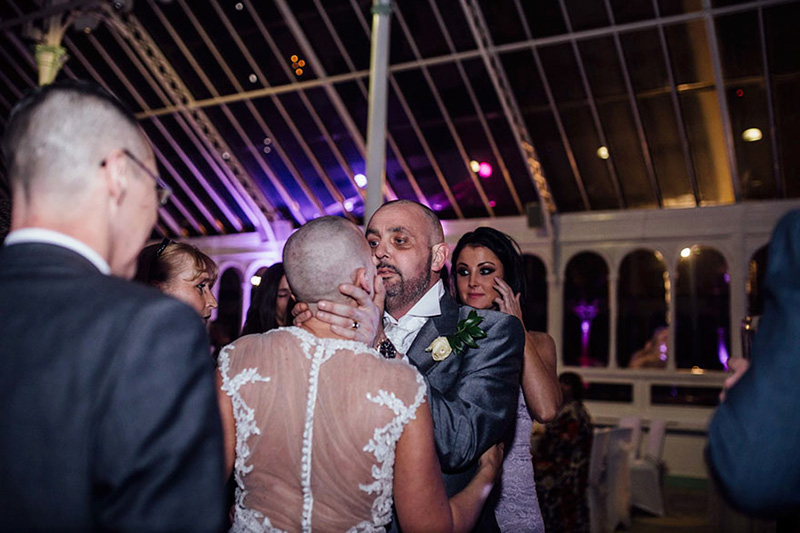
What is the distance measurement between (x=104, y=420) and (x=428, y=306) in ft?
4.81

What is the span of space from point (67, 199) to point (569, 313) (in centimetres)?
1551

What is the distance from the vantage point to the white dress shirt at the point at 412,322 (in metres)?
2.36

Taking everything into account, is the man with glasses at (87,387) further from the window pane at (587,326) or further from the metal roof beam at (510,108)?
the window pane at (587,326)

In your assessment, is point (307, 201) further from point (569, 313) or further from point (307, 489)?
point (307, 489)

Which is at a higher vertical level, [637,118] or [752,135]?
[637,118]

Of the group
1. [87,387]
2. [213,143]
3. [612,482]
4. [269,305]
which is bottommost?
[612,482]

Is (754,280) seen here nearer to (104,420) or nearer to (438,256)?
(438,256)

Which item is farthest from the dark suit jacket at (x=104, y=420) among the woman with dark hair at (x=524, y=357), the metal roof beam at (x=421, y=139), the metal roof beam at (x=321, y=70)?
the metal roof beam at (x=321, y=70)

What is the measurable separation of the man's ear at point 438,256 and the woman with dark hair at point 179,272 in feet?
2.61

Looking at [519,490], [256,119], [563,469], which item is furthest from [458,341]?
[256,119]

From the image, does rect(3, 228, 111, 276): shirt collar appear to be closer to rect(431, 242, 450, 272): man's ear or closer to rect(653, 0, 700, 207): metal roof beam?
rect(431, 242, 450, 272): man's ear

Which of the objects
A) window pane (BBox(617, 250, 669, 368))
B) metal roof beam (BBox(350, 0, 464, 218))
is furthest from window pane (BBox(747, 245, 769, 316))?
metal roof beam (BBox(350, 0, 464, 218))

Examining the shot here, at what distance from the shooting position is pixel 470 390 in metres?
2.03

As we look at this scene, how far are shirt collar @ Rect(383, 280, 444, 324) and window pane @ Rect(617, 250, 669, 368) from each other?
365 inches
